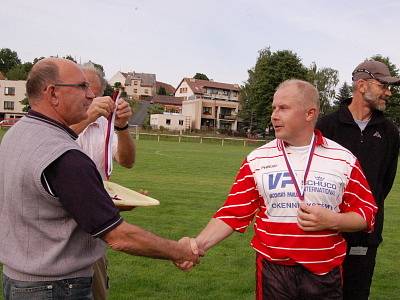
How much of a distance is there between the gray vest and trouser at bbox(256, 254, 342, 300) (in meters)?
1.42

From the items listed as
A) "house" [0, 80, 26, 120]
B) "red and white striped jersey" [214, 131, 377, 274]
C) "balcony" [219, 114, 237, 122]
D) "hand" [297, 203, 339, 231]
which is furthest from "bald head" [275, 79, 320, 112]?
"balcony" [219, 114, 237, 122]

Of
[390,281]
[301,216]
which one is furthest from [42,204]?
[390,281]

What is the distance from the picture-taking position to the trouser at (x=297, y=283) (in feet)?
11.8

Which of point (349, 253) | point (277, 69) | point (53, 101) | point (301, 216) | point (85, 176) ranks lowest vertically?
point (349, 253)

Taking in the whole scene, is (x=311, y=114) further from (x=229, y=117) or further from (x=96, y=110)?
(x=229, y=117)

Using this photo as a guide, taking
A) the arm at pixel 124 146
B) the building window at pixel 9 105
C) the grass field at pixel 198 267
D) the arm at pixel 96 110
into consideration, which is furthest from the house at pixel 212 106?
the arm at pixel 96 110

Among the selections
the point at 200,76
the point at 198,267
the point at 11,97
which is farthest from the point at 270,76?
the point at 200,76

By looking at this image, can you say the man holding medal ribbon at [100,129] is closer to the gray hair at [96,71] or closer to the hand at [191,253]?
the gray hair at [96,71]

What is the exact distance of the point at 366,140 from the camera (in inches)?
184

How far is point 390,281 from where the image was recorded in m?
7.70

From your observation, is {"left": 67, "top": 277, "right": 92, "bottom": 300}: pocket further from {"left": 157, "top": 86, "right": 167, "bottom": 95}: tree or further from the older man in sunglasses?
{"left": 157, "top": 86, "right": 167, "bottom": 95}: tree

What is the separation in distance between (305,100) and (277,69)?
249 ft

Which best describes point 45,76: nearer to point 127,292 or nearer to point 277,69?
point 127,292

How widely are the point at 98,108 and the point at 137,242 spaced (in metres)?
1.51
